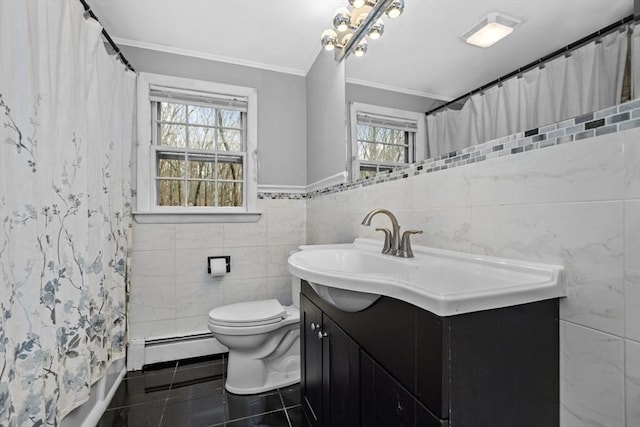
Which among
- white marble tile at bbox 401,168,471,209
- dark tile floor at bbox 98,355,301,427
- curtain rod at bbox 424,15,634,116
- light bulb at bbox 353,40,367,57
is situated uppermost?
light bulb at bbox 353,40,367,57

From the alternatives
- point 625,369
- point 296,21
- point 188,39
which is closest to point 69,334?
point 625,369

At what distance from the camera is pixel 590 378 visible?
628mm

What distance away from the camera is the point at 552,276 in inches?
26.3

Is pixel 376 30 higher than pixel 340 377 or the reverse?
higher

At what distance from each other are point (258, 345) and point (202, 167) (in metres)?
1.44

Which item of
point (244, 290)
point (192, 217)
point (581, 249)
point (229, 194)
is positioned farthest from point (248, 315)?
point (581, 249)

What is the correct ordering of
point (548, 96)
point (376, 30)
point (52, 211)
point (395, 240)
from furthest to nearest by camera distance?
point (376, 30)
point (395, 240)
point (52, 211)
point (548, 96)

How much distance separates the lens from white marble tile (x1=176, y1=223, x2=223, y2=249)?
2127 millimetres

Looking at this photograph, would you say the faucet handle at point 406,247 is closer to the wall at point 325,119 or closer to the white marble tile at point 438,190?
the white marble tile at point 438,190

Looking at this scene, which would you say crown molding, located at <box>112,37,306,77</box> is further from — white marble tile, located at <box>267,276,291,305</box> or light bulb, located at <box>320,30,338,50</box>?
white marble tile, located at <box>267,276,291,305</box>

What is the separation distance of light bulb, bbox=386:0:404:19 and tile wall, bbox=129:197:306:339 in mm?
1519

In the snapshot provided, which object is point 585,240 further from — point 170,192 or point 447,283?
point 170,192

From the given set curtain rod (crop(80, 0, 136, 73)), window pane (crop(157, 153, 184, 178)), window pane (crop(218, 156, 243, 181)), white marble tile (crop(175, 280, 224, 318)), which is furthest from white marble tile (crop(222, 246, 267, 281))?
curtain rod (crop(80, 0, 136, 73))

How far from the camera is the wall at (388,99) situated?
1155 mm
